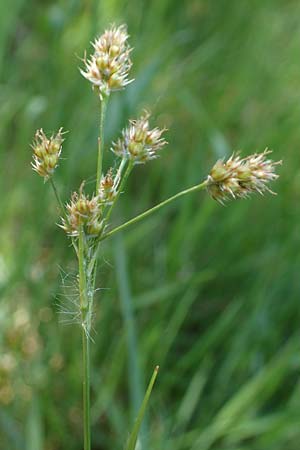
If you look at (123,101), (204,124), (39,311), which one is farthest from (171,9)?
(39,311)

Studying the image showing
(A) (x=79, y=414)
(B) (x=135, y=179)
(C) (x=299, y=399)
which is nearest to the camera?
(C) (x=299, y=399)

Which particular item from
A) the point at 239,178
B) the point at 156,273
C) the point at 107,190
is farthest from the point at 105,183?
the point at 156,273

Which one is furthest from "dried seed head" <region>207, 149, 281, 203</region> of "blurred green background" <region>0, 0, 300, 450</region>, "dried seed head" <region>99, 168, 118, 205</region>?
"blurred green background" <region>0, 0, 300, 450</region>

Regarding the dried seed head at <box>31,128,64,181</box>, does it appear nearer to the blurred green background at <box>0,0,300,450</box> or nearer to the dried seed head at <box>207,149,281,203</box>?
the dried seed head at <box>207,149,281,203</box>

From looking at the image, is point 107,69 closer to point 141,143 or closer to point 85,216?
point 141,143

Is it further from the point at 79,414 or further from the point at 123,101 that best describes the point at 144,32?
→ the point at 79,414
